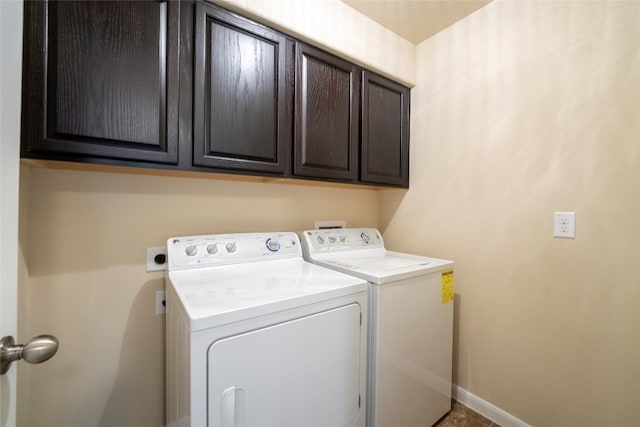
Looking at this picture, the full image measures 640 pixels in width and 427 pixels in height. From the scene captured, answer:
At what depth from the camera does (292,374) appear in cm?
91

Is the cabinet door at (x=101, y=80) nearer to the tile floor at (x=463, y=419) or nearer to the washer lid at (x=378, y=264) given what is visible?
the washer lid at (x=378, y=264)

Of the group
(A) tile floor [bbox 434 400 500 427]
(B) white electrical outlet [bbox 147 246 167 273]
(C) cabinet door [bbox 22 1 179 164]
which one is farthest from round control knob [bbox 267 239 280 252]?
(A) tile floor [bbox 434 400 500 427]

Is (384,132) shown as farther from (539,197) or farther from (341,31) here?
(539,197)

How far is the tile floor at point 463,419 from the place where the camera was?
1.49 metres

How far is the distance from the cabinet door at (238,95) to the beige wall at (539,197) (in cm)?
107

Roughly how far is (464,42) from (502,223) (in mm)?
1125

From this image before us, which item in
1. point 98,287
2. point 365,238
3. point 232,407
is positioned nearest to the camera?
point 232,407

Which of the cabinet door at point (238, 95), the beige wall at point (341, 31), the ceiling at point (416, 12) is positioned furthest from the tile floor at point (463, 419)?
the ceiling at point (416, 12)

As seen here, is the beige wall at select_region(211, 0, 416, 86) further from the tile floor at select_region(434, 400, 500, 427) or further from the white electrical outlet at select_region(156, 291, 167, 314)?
the tile floor at select_region(434, 400, 500, 427)

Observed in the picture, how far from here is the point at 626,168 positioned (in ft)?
3.63

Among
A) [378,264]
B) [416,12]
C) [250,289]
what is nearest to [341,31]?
[416,12]

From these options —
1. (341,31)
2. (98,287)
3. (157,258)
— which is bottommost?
(98,287)

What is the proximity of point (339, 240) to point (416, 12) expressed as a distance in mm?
1457

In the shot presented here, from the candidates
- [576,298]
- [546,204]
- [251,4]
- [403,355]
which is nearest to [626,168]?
[546,204]
